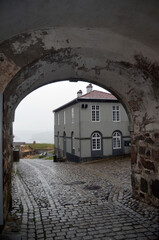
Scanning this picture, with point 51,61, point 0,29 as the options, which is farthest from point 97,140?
point 0,29

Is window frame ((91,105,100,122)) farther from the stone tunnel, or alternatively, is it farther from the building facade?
the stone tunnel

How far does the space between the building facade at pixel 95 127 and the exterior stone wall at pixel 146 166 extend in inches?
558

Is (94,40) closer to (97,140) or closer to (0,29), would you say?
(0,29)

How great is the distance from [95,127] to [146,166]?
1545 cm

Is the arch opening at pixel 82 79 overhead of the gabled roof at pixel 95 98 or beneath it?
beneath

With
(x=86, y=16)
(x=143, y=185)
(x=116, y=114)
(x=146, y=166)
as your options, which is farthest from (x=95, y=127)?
(x=86, y=16)

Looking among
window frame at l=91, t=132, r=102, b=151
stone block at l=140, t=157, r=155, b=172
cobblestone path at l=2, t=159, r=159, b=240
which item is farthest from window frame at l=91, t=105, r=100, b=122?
stone block at l=140, t=157, r=155, b=172

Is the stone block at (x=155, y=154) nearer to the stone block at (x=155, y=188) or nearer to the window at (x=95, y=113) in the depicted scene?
the stone block at (x=155, y=188)

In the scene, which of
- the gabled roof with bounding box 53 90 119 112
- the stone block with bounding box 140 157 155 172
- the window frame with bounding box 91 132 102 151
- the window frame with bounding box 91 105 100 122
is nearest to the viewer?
the stone block with bounding box 140 157 155 172

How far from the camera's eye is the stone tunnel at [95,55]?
Result: 288 centimetres

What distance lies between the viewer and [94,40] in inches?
150

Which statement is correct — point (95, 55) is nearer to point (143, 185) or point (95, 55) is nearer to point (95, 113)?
point (143, 185)

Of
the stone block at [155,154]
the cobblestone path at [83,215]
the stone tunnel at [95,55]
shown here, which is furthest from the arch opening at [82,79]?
the cobblestone path at [83,215]

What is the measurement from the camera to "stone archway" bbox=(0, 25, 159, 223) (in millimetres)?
3676
